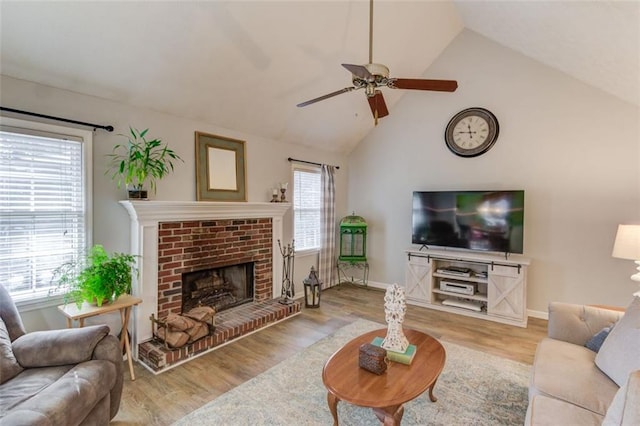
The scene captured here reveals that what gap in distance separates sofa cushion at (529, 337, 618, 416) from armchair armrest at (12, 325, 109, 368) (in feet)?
8.93

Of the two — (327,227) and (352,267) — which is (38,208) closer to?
(327,227)

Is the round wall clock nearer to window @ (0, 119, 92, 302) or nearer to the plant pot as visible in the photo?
the plant pot

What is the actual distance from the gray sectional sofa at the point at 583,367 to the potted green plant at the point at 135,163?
336 centimetres

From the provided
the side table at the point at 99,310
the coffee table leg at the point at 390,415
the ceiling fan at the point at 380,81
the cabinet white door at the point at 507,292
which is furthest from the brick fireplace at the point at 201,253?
the cabinet white door at the point at 507,292

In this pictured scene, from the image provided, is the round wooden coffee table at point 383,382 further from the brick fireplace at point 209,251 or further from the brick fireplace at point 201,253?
the brick fireplace at point 209,251

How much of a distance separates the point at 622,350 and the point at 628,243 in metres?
1.27

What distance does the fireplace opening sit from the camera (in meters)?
3.71

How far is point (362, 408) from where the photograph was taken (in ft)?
7.52

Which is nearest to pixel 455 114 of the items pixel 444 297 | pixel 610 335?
pixel 444 297

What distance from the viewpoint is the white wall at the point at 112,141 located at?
100 inches

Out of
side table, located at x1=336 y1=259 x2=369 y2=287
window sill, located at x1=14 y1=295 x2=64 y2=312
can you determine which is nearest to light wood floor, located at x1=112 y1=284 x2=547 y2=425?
side table, located at x1=336 y1=259 x2=369 y2=287

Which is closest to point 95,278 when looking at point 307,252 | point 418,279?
point 307,252

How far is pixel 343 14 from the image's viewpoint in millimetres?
3213

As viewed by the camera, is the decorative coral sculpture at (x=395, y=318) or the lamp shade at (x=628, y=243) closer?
the decorative coral sculpture at (x=395, y=318)
